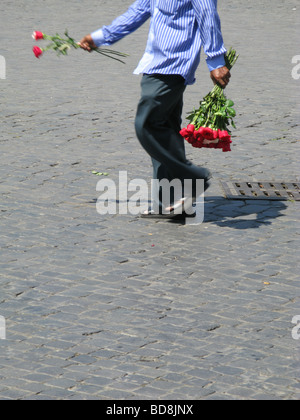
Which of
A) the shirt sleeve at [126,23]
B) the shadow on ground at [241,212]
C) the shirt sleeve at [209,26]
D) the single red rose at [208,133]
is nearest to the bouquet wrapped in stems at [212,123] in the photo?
the single red rose at [208,133]

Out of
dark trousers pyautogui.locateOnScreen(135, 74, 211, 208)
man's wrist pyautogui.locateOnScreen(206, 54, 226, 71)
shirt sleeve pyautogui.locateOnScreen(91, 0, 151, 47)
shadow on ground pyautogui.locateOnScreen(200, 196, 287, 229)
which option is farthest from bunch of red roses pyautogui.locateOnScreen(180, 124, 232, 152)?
shirt sleeve pyautogui.locateOnScreen(91, 0, 151, 47)

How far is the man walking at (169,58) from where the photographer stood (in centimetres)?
627

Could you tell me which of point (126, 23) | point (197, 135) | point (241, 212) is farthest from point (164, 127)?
point (241, 212)

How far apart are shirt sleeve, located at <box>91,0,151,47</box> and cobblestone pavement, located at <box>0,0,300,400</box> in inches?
51.9

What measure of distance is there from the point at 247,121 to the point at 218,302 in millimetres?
4632

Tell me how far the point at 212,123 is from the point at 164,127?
35 cm

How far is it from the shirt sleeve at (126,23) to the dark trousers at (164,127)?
0.39m

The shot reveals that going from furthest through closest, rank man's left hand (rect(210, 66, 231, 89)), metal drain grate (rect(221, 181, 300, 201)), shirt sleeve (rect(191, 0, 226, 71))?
metal drain grate (rect(221, 181, 300, 201)) → man's left hand (rect(210, 66, 231, 89)) → shirt sleeve (rect(191, 0, 226, 71))

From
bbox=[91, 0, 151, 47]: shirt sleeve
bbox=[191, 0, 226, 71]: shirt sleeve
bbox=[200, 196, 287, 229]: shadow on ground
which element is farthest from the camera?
bbox=[200, 196, 287, 229]: shadow on ground

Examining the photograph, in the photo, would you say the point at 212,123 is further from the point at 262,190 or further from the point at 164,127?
the point at 262,190

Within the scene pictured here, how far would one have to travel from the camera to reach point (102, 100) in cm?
1047

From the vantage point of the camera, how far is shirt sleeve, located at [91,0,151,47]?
6.50 m

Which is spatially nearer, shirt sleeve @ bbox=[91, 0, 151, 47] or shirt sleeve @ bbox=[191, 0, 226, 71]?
shirt sleeve @ bbox=[191, 0, 226, 71]

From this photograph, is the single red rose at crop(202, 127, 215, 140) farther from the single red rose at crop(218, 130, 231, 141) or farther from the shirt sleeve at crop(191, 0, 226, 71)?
the shirt sleeve at crop(191, 0, 226, 71)
